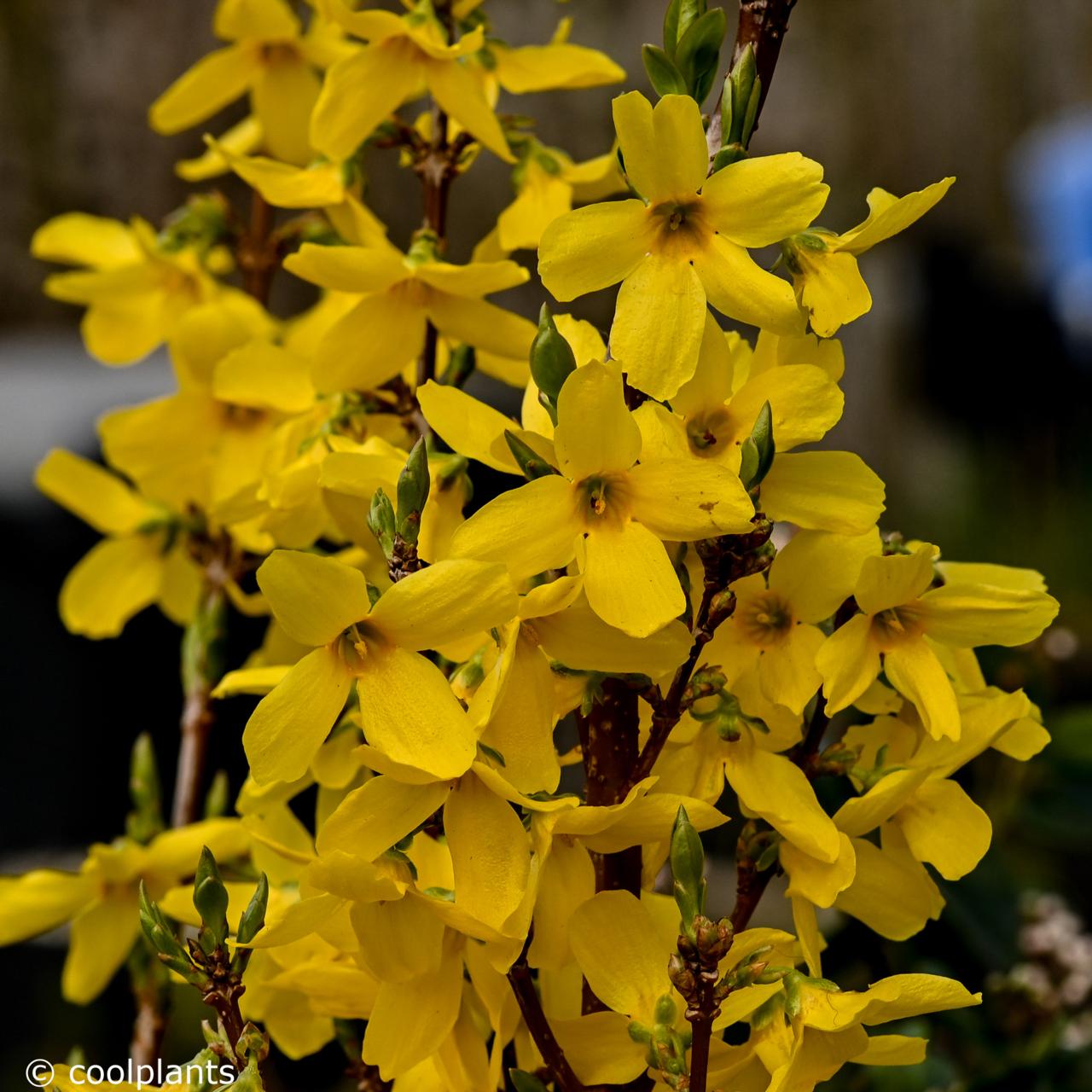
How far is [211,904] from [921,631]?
28 cm

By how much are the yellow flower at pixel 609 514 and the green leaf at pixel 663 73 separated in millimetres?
132

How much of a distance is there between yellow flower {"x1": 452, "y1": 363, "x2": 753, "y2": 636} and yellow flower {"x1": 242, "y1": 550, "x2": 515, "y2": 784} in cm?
2

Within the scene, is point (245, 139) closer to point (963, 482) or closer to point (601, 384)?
point (601, 384)

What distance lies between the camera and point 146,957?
0.76 m

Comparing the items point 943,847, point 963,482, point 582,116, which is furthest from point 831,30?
point 943,847

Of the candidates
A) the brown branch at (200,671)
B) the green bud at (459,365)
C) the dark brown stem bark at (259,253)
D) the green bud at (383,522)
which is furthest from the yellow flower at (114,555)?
the green bud at (383,522)

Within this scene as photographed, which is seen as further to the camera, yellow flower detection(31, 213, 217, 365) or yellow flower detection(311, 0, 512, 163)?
yellow flower detection(31, 213, 217, 365)

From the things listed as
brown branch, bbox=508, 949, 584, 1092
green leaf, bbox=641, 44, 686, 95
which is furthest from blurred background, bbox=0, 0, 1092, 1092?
green leaf, bbox=641, 44, 686, 95

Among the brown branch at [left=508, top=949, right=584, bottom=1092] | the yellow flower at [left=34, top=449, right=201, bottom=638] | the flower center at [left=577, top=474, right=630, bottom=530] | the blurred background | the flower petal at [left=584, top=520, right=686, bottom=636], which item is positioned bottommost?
the blurred background

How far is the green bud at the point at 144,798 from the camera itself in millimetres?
779

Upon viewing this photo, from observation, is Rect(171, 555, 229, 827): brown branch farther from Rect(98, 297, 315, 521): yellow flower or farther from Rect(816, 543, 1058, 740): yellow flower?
Rect(816, 543, 1058, 740): yellow flower

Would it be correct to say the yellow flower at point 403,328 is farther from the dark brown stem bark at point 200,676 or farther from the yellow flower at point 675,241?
the dark brown stem bark at point 200,676

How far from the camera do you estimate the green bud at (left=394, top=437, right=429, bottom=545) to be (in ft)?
1.52

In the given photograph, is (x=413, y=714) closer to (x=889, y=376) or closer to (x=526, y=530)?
(x=526, y=530)
